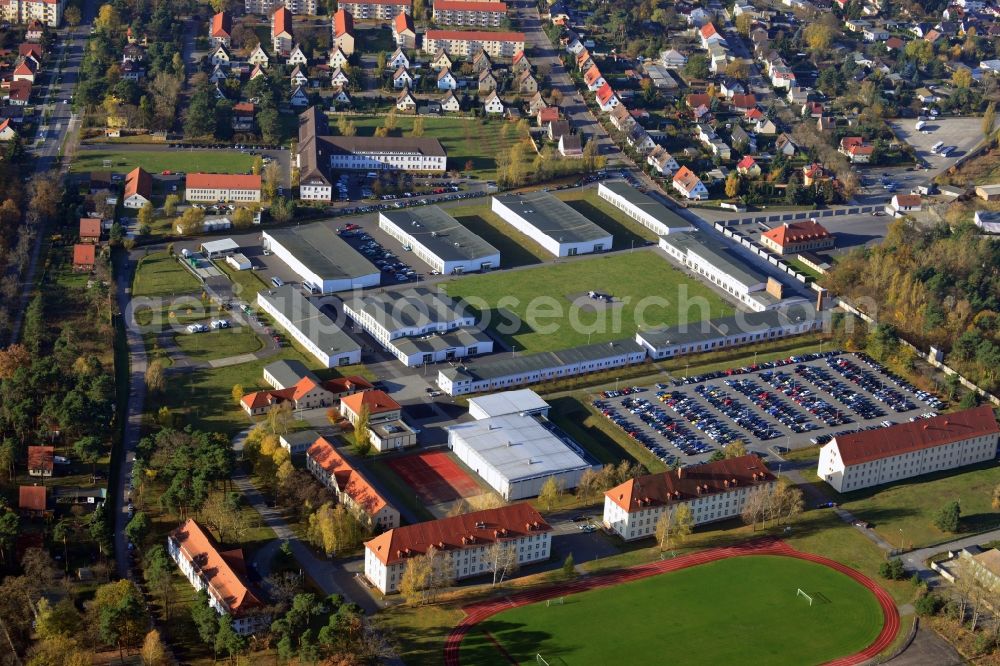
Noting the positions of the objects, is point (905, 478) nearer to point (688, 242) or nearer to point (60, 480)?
point (688, 242)

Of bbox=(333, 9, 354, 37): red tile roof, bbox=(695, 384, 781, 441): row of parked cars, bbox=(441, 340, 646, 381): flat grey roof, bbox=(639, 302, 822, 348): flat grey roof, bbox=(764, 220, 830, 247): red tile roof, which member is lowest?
A: bbox=(695, 384, 781, 441): row of parked cars

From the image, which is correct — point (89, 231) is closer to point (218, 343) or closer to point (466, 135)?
point (218, 343)

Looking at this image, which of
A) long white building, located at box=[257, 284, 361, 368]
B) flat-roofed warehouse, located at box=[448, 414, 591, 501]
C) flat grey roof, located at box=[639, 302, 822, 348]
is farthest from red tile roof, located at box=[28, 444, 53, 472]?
flat grey roof, located at box=[639, 302, 822, 348]

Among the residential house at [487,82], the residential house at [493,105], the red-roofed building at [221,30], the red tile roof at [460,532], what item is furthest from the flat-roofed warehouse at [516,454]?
the red-roofed building at [221,30]

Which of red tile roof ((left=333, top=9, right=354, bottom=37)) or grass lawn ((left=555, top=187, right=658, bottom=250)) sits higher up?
red tile roof ((left=333, top=9, right=354, bottom=37))

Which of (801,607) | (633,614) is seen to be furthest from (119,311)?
(801,607)

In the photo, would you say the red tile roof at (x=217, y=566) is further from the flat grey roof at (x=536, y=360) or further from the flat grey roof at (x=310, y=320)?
the flat grey roof at (x=536, y=360)

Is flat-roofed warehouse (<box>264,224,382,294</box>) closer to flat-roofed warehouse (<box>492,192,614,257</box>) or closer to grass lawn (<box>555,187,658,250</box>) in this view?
flat-roofed warehouse (<box>492,192,614,257</box>)
